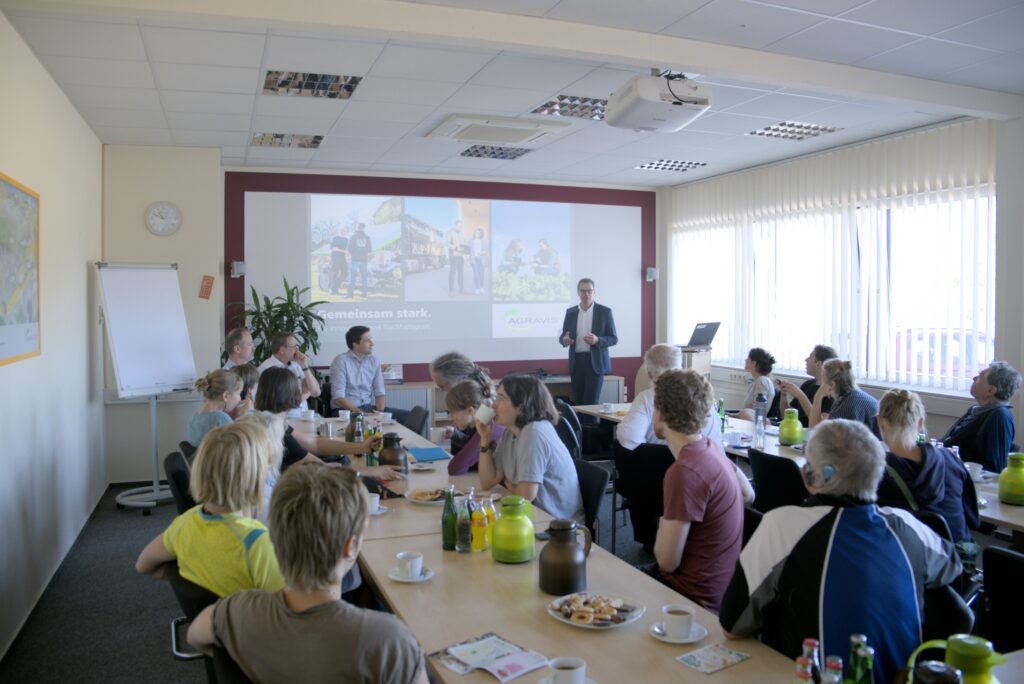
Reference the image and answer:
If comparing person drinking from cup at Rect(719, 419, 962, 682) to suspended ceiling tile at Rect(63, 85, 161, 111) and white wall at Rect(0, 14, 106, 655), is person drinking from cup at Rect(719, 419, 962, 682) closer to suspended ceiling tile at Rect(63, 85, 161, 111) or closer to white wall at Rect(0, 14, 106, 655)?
white wall at Rect(0, 14, 106, 655)

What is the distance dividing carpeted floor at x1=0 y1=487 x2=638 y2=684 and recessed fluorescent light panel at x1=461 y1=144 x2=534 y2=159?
3816mm

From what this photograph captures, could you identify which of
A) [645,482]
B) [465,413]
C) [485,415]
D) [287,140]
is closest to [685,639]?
[485,415]

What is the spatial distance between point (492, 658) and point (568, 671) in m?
0.25

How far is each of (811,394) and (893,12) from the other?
310 centimetres

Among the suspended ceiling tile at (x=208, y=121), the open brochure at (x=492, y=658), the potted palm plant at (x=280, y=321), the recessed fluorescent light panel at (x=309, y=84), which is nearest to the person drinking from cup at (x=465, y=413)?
the open brochure at (x=492, y=658)

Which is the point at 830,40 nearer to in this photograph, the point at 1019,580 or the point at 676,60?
the point at 676,60

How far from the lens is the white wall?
3779 millimetres

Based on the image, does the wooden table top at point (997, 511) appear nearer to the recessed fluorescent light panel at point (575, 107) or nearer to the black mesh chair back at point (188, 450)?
the black mesh chair back at point (188, 450)

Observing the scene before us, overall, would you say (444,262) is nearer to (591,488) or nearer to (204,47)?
(204,47)

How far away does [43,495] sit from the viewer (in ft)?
14.6

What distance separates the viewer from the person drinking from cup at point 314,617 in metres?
1.53

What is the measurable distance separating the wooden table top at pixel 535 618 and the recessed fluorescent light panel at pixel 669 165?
6406mm

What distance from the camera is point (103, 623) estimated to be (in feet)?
13.1

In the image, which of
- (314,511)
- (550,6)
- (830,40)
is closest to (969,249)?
Answer: (830,40)
